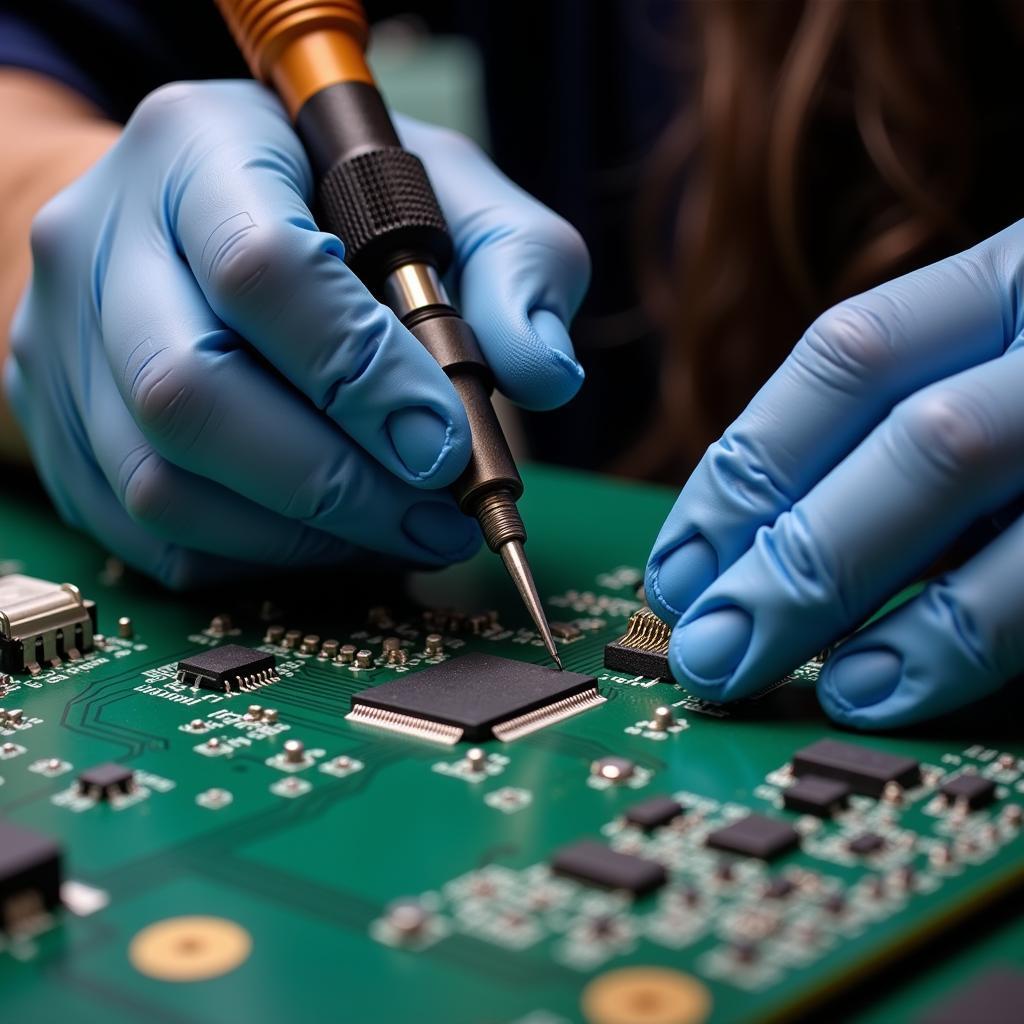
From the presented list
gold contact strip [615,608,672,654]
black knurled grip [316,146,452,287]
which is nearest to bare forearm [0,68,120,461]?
black knurled grip [316,146,452,287]

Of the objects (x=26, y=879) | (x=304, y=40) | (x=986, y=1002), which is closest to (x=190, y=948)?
(x=26, y=879)

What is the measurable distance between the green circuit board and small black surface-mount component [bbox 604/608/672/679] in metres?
0.02

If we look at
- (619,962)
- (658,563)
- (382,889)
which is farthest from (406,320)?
(619,962)

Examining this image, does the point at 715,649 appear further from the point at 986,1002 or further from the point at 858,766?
the point at 986,1002

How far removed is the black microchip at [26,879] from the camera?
2.65 feet

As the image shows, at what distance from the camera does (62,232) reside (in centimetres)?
164

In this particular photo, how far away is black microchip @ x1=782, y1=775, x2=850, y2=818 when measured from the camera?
927 mm

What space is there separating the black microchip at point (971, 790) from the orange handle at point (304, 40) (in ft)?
3.29

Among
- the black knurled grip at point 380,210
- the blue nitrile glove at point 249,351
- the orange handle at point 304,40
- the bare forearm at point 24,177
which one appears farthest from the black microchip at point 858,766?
the bare forearm at point 24,177

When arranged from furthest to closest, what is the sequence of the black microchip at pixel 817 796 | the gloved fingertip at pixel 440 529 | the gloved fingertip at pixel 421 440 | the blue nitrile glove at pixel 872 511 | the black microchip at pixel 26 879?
the gloved fingertip at pixel 440 529
the gloved fingertip at pixel 421 440
the blue nitrile glove at pixel 872 511
the black microchip at pixel 817 796
the black microchip at pixel 26 879

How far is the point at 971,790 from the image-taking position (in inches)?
37.0

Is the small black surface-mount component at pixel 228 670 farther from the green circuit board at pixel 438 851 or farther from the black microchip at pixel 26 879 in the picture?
the black microchip at pixel 26 879

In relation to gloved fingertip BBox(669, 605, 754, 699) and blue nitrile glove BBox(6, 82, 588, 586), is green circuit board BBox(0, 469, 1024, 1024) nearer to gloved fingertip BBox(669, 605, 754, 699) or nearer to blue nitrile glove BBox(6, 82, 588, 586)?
gloved fingertip BBox(669, 605, 754, 699)

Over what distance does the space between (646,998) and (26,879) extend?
39 cm
